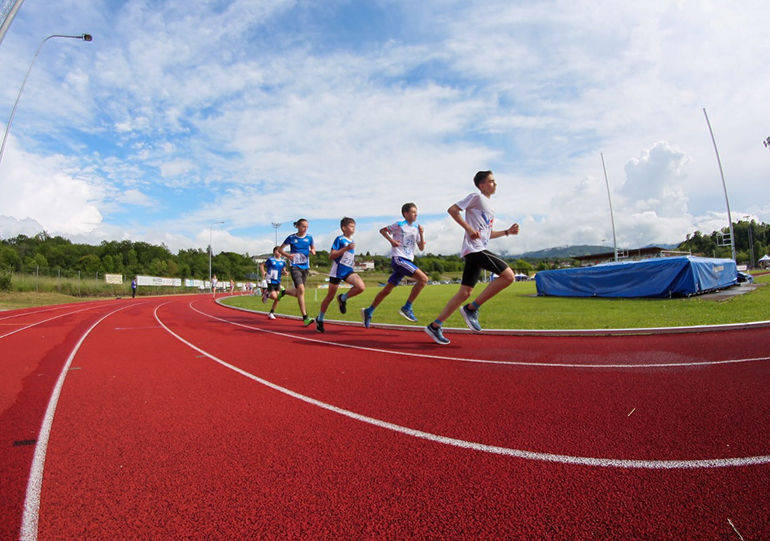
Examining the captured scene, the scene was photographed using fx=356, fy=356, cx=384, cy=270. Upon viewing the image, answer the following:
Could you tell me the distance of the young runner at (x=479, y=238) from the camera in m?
5.05

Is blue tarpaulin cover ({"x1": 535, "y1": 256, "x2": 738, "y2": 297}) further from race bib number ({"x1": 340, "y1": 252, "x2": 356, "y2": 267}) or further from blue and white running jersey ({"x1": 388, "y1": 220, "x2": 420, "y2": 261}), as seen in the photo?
race bib number ({"x1": 340, "y1": 252, "x2": 356, "y2": 267})

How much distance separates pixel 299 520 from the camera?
164 centimetres

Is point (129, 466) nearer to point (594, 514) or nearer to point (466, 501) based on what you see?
point (466, 501)

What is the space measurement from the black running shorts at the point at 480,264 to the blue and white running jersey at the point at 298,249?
440cm

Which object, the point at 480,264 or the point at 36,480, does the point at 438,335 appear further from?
the point at 36,480

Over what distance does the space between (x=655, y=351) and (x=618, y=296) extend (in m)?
12.0

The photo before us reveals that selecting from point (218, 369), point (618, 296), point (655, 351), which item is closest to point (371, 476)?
point (218, 369)

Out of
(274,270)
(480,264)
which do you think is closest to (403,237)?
(480,264)

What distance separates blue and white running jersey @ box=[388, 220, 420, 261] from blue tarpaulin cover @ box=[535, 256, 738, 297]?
12.4 metres

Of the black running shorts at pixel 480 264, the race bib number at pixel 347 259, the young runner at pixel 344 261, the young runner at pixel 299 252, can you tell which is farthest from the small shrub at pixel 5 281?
the black running shorts at pixel 480 264

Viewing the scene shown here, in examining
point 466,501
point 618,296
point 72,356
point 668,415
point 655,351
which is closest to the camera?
point 466,501

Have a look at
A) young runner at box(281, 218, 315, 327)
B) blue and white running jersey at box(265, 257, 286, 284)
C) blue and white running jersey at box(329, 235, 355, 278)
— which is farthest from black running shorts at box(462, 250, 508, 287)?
blue and white running jersey at box(265, 257, 286, 284)

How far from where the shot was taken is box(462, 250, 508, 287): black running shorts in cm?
505

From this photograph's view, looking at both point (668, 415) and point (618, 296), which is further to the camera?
point (618, 296)
